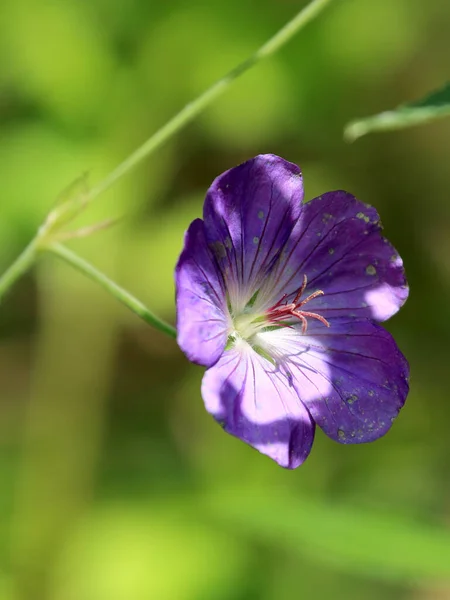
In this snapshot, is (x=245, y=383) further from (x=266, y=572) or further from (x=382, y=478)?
(x=382, y=478)

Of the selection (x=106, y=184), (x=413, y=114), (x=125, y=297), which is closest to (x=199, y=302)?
(x=125, y=297)

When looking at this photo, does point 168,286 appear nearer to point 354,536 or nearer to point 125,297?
point 354,536

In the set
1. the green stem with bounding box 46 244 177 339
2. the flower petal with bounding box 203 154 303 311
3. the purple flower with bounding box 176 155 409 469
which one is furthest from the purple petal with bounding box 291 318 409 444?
the green stem with bounding box 46 244 177 339

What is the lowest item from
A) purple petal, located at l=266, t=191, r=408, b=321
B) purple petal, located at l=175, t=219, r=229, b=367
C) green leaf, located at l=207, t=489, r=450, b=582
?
green leaf, located at l=207, t=489, r=450, b=582

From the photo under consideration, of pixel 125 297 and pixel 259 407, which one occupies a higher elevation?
pixel 125 297

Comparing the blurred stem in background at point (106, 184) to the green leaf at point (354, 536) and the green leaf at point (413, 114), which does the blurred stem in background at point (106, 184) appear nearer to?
the green leaf at point (413, 114)

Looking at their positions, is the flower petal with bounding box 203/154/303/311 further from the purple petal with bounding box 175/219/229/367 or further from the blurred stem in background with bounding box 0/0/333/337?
the blurred stem in background with bounding box 0/0/333/337

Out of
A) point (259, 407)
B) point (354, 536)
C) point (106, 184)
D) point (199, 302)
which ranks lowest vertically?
point (354, 536)
